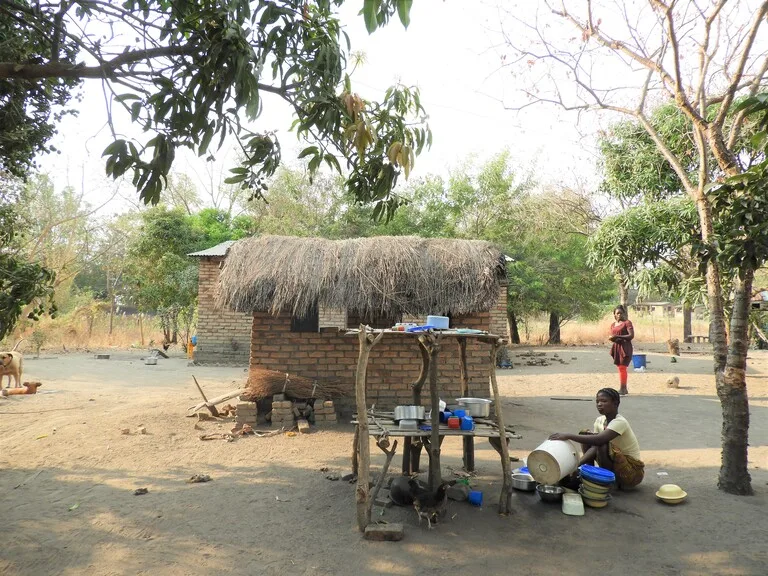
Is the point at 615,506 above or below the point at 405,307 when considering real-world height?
below

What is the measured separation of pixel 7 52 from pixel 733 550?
730 cm

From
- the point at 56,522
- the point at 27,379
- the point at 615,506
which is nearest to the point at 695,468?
the point at 615,506

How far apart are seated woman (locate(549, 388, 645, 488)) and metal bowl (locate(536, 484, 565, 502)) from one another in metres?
0.35

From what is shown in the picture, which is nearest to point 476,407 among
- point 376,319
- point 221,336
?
point 376,319

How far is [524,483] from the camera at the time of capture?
5.30 metres

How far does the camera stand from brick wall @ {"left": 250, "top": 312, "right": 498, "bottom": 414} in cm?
861

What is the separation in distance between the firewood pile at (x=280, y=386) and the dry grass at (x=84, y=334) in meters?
13.6

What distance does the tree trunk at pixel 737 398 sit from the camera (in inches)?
200

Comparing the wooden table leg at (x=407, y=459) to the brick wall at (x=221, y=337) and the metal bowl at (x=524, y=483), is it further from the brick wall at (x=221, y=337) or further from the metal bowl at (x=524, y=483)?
the brick wall at (x=221, y=337)

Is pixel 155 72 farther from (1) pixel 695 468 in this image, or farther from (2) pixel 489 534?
(1) pixel 695 468

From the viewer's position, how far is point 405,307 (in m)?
8.29

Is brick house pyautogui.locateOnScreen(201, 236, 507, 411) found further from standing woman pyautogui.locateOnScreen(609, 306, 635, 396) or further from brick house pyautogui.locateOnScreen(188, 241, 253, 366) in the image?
brick house pyautogui.locateOnScreen(188, 241, 253, 366)

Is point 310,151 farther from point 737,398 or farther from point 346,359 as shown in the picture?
point 346,359

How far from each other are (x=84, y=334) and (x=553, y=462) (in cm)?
2354
